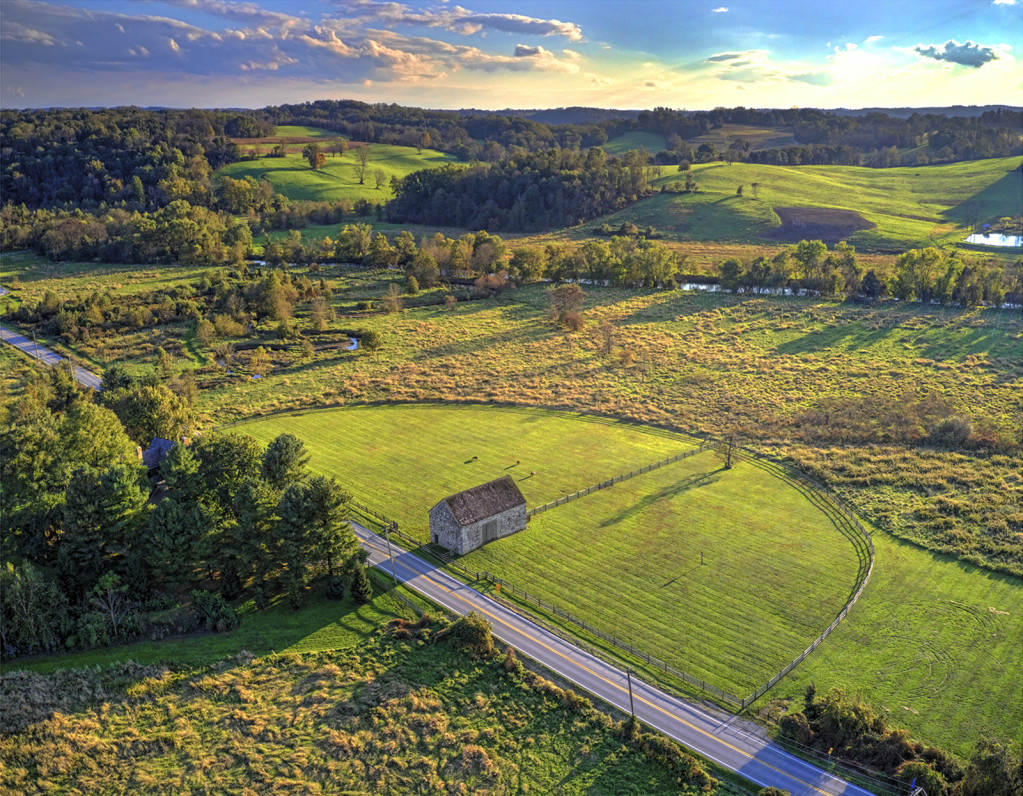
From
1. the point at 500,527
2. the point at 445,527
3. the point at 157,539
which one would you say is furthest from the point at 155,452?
the point at 500,527

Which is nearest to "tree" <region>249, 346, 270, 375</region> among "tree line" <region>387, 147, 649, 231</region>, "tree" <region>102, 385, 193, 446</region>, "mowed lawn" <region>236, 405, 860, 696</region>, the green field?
"mowed lawn" <region>236, 405, 860, 696</region>

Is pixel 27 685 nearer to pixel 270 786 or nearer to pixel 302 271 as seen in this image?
pixel 270 786

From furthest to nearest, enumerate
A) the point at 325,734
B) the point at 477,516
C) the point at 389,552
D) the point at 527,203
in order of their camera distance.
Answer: the point at 527,203
the point at 477,516
the point at 389,552
the point at 325,734

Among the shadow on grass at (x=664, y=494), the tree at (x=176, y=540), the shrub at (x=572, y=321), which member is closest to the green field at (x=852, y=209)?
the shrub at (x=572, y=321)

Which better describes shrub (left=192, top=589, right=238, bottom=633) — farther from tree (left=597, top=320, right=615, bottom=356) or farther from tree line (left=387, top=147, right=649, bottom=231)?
tree line (left=387, top=147, right=649, bottom=231)

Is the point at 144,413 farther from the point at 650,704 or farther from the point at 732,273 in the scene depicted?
the point at 732,273

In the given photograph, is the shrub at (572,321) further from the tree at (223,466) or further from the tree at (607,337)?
the tree at (223,466)
